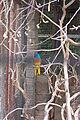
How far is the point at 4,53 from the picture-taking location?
6.55 feet

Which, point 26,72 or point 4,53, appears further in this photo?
point 26,72

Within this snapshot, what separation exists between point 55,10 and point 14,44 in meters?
0.95

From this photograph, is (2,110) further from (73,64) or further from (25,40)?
(25,40)

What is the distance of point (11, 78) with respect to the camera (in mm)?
2199

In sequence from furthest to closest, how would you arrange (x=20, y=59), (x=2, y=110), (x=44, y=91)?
(x=44, y=91) → (x=20, y=59) → (x=2, y=110)

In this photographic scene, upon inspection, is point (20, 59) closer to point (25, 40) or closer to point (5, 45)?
point (25, 40)

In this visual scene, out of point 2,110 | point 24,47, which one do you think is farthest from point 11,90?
point 24,47

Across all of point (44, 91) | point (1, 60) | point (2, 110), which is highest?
point (1, 60)

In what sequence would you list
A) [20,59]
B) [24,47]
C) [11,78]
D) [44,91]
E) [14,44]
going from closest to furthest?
[11,78] < [14,44] < [20,59] < [24,47] < [44,91]

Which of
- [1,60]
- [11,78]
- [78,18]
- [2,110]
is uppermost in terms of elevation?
[78,18]

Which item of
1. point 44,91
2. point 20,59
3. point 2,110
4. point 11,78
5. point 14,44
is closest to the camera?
point 2,110

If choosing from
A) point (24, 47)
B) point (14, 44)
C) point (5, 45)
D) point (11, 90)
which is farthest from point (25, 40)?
point (5, 45)

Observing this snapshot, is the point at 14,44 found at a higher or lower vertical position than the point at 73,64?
higher

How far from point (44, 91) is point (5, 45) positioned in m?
1.34
